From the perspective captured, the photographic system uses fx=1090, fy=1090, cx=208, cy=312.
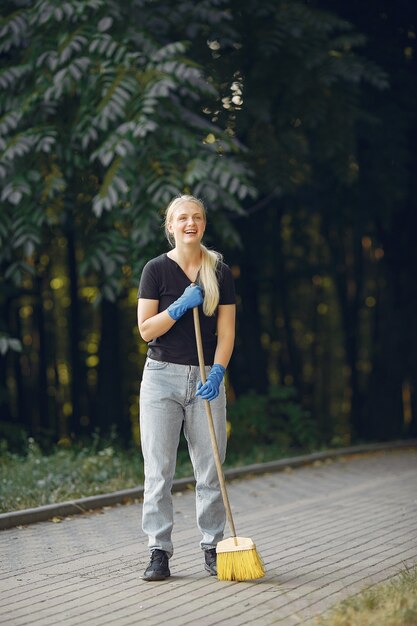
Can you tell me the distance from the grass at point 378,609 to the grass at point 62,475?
450 centimetres

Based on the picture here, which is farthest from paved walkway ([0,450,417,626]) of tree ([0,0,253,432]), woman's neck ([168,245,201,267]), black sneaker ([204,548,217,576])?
tree ([0,0,253,432])

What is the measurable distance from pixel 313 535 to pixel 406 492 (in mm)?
3093

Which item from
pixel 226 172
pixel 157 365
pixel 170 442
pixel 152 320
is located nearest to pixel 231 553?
pixel 170 442

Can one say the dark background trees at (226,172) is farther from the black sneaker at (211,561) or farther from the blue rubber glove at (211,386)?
the black sneaker at (211,561)

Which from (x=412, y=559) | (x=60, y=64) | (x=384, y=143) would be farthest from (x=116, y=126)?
(x=384, y=143)

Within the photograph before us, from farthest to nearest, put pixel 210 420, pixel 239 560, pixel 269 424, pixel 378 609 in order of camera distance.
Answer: pixel 269 424 → pixel 210 420 → pixel 239 560 → pixel 378 609

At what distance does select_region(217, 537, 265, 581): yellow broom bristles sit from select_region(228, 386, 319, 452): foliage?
1006cm

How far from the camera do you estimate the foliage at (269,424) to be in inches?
661

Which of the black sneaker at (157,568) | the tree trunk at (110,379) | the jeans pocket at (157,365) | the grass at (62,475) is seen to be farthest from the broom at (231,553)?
the tree trunk at (110,379)

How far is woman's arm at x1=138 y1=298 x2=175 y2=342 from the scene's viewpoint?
6.41 m

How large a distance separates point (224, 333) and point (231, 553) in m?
1.31

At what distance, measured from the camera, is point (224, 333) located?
21.8ft

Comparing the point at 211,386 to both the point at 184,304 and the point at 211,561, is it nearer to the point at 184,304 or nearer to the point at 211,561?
the point at 184,304

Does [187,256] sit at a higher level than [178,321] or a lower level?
higher
